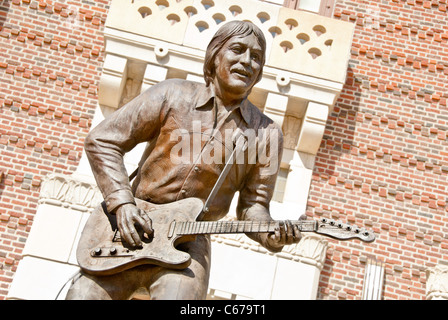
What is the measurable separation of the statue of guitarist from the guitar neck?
0.18 feet

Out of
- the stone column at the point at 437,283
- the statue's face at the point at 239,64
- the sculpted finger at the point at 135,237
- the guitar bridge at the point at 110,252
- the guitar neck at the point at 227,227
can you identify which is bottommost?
the stone column at the point at 437,283

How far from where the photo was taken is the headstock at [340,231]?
3428mm

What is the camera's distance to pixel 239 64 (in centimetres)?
374

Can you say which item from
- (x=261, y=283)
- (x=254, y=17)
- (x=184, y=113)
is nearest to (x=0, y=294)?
(x=261, y=283)

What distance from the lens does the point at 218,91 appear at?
151 inches

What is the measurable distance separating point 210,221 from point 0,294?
5.82 metres

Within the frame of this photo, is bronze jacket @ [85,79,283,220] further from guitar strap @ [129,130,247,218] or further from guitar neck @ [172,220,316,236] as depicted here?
guitar neck @ [172,220,316,236]

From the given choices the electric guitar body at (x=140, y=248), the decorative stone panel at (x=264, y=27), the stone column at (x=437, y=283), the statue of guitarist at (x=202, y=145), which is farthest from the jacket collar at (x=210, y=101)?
the stone column at (x=437, y=283)

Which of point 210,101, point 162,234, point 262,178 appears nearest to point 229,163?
point 262,178

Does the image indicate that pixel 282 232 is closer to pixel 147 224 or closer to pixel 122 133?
pixel 147 224

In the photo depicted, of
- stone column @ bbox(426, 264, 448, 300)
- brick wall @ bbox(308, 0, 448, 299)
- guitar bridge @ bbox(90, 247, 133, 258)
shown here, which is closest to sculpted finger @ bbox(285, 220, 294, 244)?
guitar bridge @ bbox(90, 247, 133, 258)

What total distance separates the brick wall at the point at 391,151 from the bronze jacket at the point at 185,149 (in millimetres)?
5326

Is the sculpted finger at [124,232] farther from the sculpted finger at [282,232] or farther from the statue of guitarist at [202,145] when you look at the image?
the sculpted finger at [282,232]
